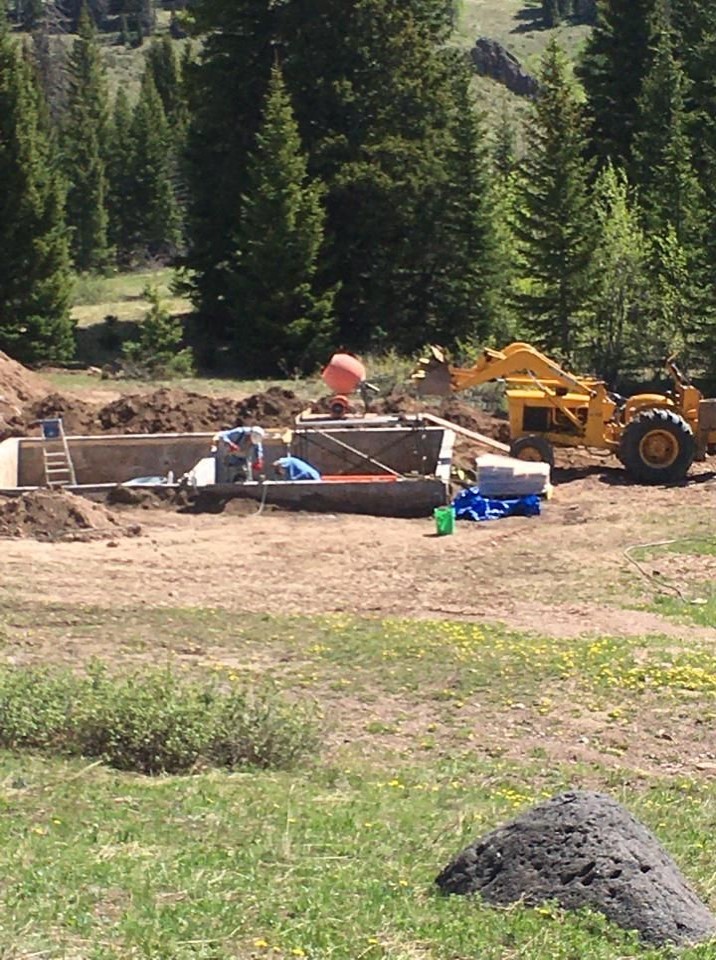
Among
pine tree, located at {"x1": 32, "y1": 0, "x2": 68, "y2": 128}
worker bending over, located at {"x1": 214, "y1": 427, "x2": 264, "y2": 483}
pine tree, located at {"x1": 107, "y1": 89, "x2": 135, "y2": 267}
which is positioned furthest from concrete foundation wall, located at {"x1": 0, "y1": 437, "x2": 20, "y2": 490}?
pine tree, located at {"x1": 32, "y1": 0, "x2": 68, "y2": 128}

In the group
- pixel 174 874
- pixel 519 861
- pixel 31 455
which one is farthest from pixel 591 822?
pixel 31 455

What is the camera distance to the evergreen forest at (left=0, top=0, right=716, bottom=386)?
3306cm

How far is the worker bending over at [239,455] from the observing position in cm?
2045

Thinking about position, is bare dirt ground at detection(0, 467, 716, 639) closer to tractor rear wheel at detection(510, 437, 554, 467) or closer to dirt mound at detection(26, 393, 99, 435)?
tractor rear wheel at detection(510, 437, 554, 467)

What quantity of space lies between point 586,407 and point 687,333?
12.4 metres

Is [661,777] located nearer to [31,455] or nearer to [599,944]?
[599,944]

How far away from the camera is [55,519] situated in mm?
18188

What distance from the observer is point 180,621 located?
13.3 m

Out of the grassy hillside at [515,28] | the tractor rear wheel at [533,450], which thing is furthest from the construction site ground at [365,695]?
the grassy hillside at [515,28]

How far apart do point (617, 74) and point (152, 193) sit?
3050cm

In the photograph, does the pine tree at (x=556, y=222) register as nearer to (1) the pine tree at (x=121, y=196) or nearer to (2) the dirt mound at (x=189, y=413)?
(2) the dirt mound at (x=189, y=413)

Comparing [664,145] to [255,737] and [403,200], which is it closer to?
[403,200]

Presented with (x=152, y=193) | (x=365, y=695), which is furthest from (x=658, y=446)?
(x=152, y=193)

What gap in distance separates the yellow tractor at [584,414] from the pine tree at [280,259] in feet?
44.7
